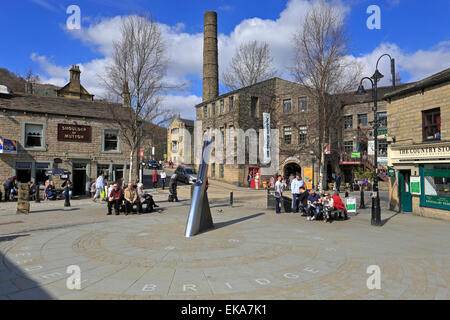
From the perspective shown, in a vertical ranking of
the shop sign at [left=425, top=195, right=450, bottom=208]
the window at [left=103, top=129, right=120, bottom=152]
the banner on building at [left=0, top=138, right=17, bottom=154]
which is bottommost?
the shop sign at [left=425, top=195, right=450, bottom=208]

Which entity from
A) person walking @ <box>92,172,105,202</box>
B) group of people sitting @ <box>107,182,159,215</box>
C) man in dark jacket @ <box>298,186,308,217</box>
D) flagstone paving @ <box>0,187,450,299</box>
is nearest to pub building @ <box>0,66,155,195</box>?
person walking @ <box>92,172,105,202</box>

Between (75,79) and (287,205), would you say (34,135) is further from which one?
(75,79)

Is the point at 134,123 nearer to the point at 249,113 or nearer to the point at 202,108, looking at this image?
the point at 249,113

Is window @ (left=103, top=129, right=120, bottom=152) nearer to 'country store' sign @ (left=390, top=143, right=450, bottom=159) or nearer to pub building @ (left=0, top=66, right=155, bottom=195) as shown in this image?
pub building @ (left=0, top=66, right=155, bottom=195)

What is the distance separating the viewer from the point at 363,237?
8.88 metres

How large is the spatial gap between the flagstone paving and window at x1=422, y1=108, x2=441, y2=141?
4378mm

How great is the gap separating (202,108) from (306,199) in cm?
2793

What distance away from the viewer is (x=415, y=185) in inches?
540

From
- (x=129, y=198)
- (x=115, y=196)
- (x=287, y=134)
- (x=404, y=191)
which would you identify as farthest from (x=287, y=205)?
(x=287, y=134)

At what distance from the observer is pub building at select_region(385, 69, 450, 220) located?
1256 centimetres

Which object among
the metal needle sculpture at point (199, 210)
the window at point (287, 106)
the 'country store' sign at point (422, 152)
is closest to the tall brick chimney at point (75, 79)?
the window at point (287, 106)

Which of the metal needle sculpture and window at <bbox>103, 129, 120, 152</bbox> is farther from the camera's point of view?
window at <bbox>103, 129, 120, 152</bbox>

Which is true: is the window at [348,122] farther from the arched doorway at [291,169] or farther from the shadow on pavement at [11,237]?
the shadow on pavement at [11,237]

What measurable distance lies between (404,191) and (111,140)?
20214mm
